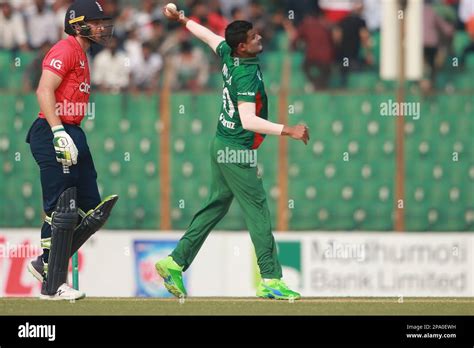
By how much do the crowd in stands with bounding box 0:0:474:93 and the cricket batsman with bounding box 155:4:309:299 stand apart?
5063 millimetres

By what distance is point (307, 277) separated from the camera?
13.8 meters

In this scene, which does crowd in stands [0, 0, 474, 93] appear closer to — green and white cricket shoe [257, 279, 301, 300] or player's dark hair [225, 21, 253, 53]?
player's dark hair [225, 21, 253, 53]

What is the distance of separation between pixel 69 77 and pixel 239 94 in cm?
121

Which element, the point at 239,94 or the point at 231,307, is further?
the point at 239,94

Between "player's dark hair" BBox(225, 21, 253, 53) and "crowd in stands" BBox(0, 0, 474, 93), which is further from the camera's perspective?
"crowd in stands" BBox(0, 0, 474, 93)

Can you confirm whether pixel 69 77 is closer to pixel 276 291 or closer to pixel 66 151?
pixel 66 151

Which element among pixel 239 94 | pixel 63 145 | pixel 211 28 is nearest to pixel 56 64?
pixel 63 145

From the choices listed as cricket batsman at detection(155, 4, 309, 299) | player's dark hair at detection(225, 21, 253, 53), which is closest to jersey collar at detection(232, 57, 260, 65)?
cricket batsman at detection(155, 4, 309, 299)

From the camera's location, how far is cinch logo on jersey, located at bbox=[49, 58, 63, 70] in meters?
8.79

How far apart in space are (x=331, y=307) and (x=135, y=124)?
586 cm

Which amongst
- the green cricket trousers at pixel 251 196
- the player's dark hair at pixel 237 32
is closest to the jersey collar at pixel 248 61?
the player's dark hair at pixel 237 32

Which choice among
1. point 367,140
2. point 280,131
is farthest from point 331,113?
Answer: point 280,131

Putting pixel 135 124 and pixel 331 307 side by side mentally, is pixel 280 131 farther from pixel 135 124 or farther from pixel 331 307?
pixel 135 124

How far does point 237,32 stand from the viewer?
9.22 meters
